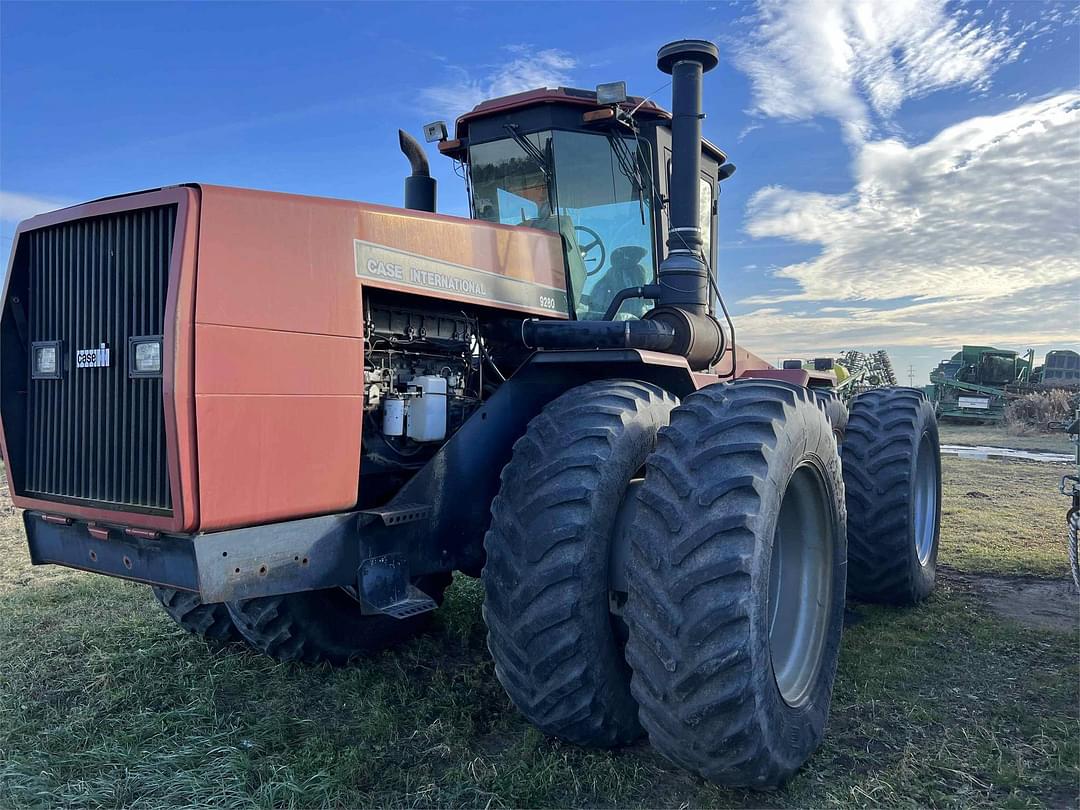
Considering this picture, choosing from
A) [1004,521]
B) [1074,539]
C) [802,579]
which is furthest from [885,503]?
[1004,521]

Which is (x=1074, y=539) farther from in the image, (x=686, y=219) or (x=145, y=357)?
(x=145, y=357)

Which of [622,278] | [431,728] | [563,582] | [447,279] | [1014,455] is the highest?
[622,278]

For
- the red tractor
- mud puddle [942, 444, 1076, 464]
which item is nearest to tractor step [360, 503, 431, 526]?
the red tractor

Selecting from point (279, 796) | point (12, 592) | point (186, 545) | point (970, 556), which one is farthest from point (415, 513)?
point (970, 556)

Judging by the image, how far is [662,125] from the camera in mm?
4480

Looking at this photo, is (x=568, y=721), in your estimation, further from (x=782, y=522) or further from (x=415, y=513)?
(x=782, y=522)

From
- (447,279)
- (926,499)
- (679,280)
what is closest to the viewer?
(447,279)

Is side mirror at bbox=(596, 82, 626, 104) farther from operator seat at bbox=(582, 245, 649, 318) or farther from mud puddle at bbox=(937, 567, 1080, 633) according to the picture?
mud puddle at bbox=(937, 567, 1080, 633)

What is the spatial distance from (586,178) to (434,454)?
187 centimetres

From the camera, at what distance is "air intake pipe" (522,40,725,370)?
153 inches

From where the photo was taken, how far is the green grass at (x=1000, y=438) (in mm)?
18281

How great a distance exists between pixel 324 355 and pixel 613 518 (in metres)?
1.30

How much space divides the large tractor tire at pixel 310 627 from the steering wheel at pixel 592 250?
7.49 feet

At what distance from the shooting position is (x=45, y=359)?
3148 millimetres
